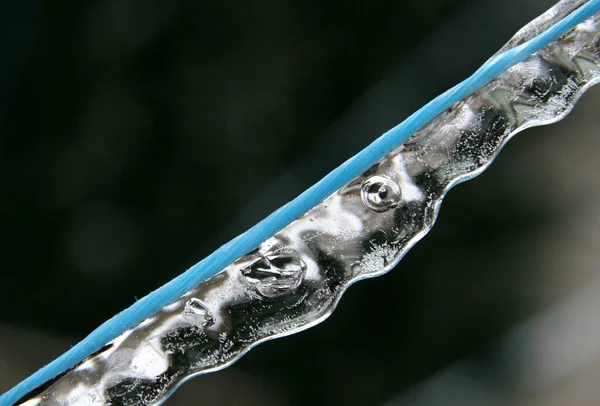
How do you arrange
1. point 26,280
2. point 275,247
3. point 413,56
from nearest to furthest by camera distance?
1. point 275,247
2. point 26,280
3. point 413,56

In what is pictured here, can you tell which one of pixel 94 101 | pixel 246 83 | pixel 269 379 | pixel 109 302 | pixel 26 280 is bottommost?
pixel 269 379

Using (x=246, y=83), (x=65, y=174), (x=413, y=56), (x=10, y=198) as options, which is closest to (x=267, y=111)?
(x=246, y=83)

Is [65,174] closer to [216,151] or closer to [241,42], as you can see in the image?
[216,151]

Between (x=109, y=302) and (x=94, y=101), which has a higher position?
(x=94, y=101)

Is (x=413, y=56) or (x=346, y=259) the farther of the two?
(x=413, y=56)
